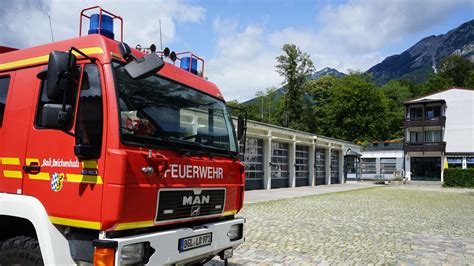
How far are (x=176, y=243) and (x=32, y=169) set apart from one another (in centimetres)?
155

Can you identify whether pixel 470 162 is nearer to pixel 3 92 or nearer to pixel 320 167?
pixel 320 167

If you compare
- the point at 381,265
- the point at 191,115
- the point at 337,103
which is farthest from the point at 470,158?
the point at 191,115

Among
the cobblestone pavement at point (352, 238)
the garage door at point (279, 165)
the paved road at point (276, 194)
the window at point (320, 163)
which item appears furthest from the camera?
the window at point (320, 163)

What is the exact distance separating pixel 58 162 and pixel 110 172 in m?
0.65

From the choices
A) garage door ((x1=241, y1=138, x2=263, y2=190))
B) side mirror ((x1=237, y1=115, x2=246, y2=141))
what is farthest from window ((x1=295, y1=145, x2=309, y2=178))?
side mirror ((x1=237, y1=115, x2=246, y2=141))

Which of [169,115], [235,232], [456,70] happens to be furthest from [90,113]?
[456,70]

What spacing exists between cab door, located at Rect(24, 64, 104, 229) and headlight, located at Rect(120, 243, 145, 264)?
31 cm

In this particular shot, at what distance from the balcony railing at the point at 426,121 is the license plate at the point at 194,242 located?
2039 inches

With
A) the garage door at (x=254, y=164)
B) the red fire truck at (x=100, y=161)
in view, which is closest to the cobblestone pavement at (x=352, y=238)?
the red fire truck at (x=100, y=161)

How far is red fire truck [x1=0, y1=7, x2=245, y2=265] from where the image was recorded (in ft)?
11.2

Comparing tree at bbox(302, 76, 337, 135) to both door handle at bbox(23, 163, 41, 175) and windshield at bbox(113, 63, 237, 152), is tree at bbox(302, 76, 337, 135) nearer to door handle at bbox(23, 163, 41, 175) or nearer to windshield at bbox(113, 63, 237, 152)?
windshield at bbox(113, 63, 237, 152)

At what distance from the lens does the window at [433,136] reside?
50.4 metres

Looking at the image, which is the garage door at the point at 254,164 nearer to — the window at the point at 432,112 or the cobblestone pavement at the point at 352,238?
the cobblestone pavement at the point at 352,238

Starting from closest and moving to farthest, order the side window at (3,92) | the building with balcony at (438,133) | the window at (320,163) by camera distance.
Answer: the side window at (3,92), the window at (320,163), the building with balcony at (438,133)
